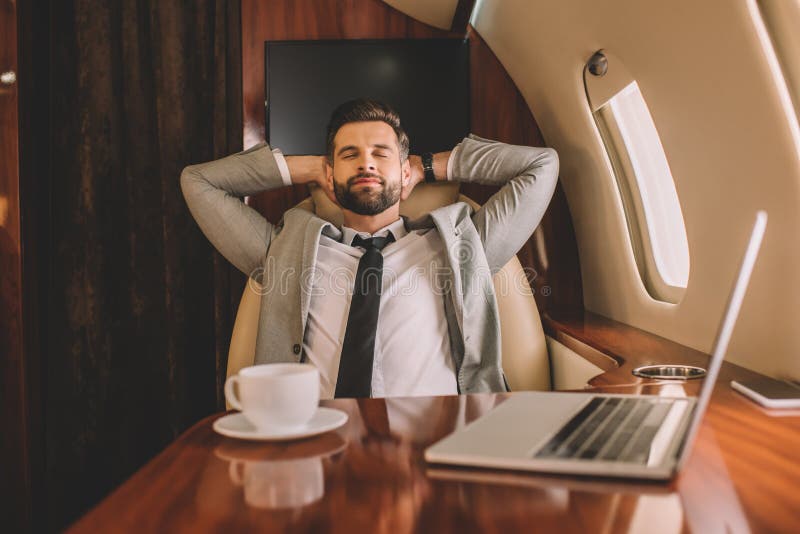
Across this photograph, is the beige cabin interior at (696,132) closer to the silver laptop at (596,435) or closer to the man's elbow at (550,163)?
the man's elbow at (550,163)

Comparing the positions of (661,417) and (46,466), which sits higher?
(661,417)

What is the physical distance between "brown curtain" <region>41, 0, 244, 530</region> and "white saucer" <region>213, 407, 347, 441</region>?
5.64 ft

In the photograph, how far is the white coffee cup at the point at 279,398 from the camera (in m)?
0.84

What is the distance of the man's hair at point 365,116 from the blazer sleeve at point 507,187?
0.65 feet

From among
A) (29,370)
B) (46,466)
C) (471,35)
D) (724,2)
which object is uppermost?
(471,35)

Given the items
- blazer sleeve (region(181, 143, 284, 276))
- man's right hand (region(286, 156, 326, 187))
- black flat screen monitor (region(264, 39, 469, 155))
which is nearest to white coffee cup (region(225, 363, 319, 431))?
blazer sleeve (region(181, 143, 284, 276))

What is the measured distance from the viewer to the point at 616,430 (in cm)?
81

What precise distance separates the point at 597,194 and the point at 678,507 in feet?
6.15

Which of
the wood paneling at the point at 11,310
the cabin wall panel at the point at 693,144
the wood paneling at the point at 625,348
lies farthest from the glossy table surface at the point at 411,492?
the wood paneling at the point at 11,310

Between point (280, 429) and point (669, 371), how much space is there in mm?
972

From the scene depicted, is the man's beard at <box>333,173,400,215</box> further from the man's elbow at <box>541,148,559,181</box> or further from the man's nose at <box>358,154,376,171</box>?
the man's elbow at <box>541,148,559,181</box>

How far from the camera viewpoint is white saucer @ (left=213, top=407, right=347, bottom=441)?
85cm

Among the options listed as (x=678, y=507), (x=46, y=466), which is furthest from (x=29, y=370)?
(x=678, y=507)

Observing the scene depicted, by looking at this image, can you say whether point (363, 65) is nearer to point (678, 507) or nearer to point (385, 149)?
point (385, 149)
